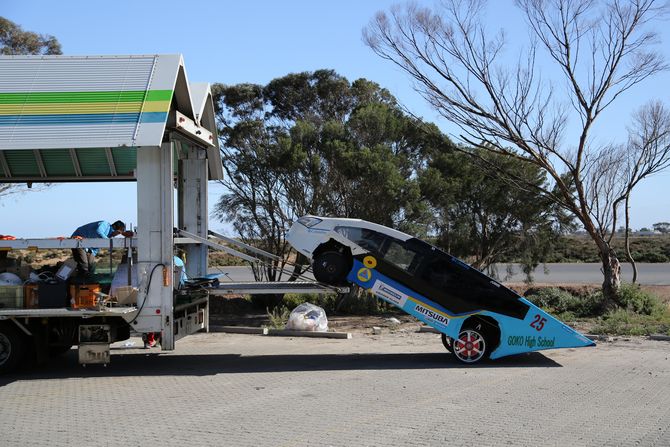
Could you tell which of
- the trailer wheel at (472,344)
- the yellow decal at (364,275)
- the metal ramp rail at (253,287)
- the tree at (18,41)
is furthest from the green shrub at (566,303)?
the tree at (18,41)

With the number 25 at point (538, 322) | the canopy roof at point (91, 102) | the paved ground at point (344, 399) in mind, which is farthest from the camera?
the number 25 at point (538, 322)

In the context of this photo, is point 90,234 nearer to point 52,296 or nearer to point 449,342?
point 52,296

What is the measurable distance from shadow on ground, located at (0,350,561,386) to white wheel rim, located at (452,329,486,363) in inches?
5.8

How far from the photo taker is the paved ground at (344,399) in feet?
21.7

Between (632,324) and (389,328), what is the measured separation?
4.76 metres

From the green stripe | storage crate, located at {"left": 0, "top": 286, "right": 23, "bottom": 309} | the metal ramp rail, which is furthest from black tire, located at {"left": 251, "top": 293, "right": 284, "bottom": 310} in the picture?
the green stripe

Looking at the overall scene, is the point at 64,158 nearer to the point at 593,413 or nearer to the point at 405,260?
the point at 405,260

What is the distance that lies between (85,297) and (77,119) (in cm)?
230

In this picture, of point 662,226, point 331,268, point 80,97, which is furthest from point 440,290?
point 662,226

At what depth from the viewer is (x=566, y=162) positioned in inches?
652

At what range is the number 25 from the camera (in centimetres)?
1002

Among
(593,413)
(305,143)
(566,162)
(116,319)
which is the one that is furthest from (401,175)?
(593,413)

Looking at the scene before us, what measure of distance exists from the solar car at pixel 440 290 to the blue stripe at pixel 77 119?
3.06 meters

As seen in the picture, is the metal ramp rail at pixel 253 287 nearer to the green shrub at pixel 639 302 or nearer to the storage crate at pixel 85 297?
the storage crate at pixel 85 297
